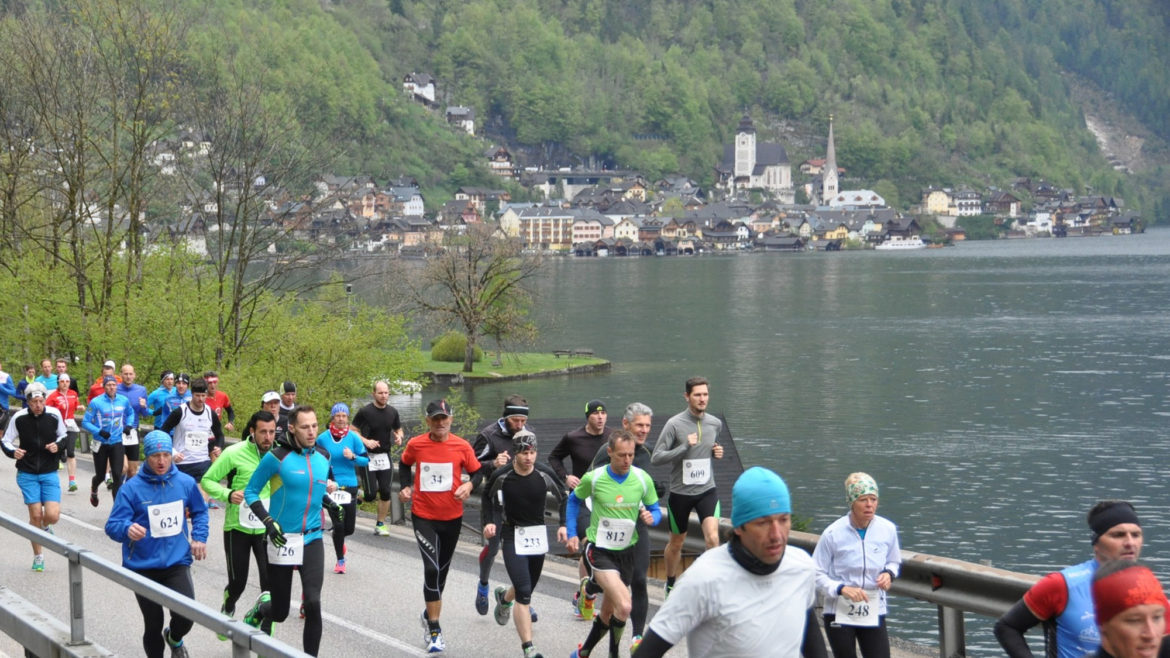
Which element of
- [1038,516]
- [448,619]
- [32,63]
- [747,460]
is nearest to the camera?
[448,619]

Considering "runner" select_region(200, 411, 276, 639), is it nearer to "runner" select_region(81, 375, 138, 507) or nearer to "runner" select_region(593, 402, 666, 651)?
"runner" select_region(593, 402, 666, 651)

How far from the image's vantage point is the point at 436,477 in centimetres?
1127

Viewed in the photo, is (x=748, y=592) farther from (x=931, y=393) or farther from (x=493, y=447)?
(x=931, y=393)

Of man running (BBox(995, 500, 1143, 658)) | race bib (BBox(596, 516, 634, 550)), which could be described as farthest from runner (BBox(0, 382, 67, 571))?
man running (BBox(995, 500, 1143, 658))

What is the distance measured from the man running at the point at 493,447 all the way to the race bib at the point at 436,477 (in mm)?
384

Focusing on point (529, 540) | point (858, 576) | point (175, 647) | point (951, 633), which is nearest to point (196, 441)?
point (529, 540)

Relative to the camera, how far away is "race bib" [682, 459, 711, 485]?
12.0m

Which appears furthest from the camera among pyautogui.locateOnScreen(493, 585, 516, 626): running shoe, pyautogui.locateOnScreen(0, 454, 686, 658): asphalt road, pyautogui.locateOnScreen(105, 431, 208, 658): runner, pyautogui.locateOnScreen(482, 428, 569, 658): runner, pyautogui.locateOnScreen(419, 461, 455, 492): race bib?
pyautogui.locateOnScreen(493, 585, 516, 626): running shoe

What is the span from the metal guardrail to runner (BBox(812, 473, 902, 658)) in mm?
3477

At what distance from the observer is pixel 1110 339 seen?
82688 mm

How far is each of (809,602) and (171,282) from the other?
30732 millimetres

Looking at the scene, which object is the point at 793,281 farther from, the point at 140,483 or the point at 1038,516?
the point at 140,483

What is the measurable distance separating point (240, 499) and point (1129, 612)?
7209 millimetres

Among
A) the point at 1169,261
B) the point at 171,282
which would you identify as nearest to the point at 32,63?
the point at 171,282
